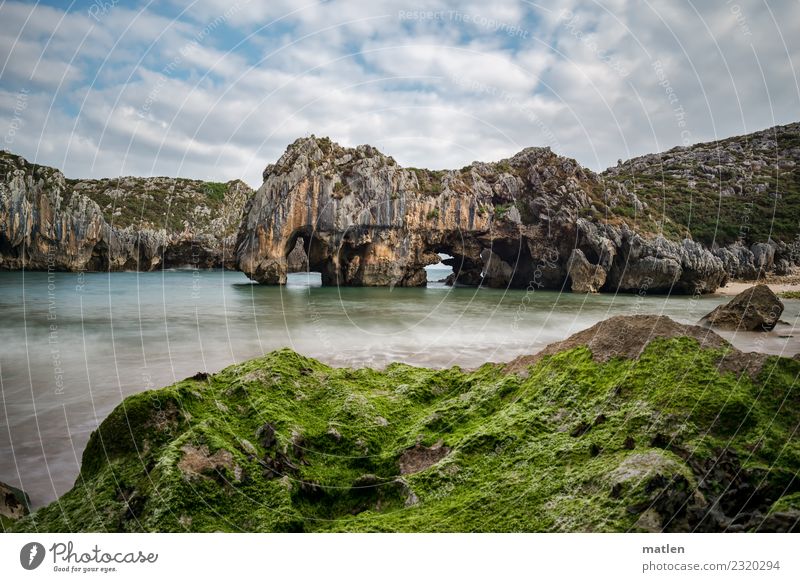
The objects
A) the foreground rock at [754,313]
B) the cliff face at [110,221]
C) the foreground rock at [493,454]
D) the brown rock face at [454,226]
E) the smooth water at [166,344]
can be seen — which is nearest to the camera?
the foreground rock at [493,454]

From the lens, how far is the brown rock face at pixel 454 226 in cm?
3962

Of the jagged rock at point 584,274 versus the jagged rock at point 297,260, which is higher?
the jagged rock at point 297,260

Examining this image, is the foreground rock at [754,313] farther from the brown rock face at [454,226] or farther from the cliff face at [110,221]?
the cliff face at [110,221]

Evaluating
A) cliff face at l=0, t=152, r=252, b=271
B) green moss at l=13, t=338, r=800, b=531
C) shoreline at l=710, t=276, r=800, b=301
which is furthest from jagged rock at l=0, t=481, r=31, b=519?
shoreline at l=710, t=276, r=800, b=301

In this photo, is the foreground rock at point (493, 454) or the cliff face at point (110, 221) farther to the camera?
the cliff face at point (110, 221)

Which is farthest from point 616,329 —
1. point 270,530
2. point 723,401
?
point 270,530

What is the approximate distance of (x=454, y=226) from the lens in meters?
45.0

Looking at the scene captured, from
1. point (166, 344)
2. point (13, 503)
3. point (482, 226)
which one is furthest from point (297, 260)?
point (13, 503)

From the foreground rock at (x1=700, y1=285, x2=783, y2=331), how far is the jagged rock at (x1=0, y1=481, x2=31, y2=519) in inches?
702

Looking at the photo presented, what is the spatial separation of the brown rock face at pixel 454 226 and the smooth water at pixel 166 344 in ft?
48.2

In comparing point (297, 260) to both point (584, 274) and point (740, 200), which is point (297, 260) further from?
point (740, 200)
